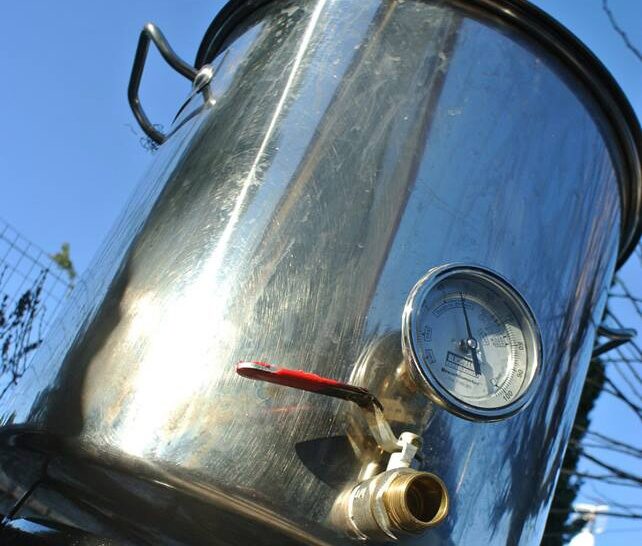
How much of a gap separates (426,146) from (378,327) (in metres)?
0.36

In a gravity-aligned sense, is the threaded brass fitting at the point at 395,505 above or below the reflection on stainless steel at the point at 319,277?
below

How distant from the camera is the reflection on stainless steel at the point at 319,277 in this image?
1191 millimetres

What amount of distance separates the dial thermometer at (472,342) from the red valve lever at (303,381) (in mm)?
92

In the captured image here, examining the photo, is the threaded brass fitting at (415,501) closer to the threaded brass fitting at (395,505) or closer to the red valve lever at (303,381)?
the threaded brass fitting at (395,505)

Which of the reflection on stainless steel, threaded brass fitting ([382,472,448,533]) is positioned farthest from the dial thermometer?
threaded brass fitting ([382,472,448,533])

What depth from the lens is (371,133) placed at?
4.80ft

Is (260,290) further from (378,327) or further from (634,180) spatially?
(634,180)

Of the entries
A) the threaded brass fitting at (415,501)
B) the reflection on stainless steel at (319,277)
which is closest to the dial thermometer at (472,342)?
the reflection on stainless steel at (319,277)

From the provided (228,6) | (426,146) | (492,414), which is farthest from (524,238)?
(228,6)

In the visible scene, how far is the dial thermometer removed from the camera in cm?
126

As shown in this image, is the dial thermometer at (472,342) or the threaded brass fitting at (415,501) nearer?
the threaded brass fitting at (415,501)

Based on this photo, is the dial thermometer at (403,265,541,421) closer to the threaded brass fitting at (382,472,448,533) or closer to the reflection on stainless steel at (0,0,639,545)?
the reflection on stainless steel at (0,0,639,545)

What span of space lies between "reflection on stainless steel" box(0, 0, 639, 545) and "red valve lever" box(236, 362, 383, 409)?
1.2 inches

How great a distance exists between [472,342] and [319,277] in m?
0.25
